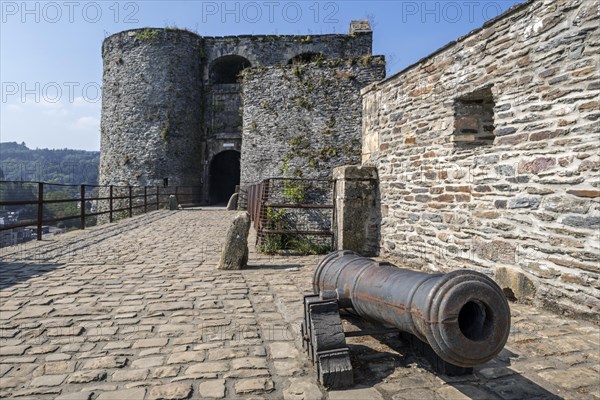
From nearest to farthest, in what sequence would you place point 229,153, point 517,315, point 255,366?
point 255,366
point 517,315
point 229,153

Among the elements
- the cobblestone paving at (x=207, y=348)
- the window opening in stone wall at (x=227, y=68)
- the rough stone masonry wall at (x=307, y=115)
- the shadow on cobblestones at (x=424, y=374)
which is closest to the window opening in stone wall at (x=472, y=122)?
the cobblestone paving at (x=207, y=348)

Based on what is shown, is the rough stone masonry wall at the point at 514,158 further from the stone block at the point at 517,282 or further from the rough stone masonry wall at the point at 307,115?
the rough stone masonry wall at the point at 307,115

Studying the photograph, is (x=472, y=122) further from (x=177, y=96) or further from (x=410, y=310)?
(x=177, y=96)

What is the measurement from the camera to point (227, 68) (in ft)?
76.6

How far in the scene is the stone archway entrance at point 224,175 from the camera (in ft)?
82.1

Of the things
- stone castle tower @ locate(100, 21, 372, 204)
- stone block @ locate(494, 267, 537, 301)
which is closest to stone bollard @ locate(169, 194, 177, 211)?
stone castle tower @ locate(100, 21, 372, 204)

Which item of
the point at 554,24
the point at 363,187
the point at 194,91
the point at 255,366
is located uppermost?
the point at 194,91

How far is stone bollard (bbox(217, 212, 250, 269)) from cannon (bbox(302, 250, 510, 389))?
2.78 meters

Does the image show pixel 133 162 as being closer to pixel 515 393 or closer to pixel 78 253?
pixel 78 253

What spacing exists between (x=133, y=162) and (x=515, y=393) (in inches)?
830

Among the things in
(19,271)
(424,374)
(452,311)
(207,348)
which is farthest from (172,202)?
(452,311)

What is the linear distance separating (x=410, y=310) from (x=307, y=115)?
44.1 ft

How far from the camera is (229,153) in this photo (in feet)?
83.6

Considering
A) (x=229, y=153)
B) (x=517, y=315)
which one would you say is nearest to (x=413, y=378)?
(x=517, y=315)
